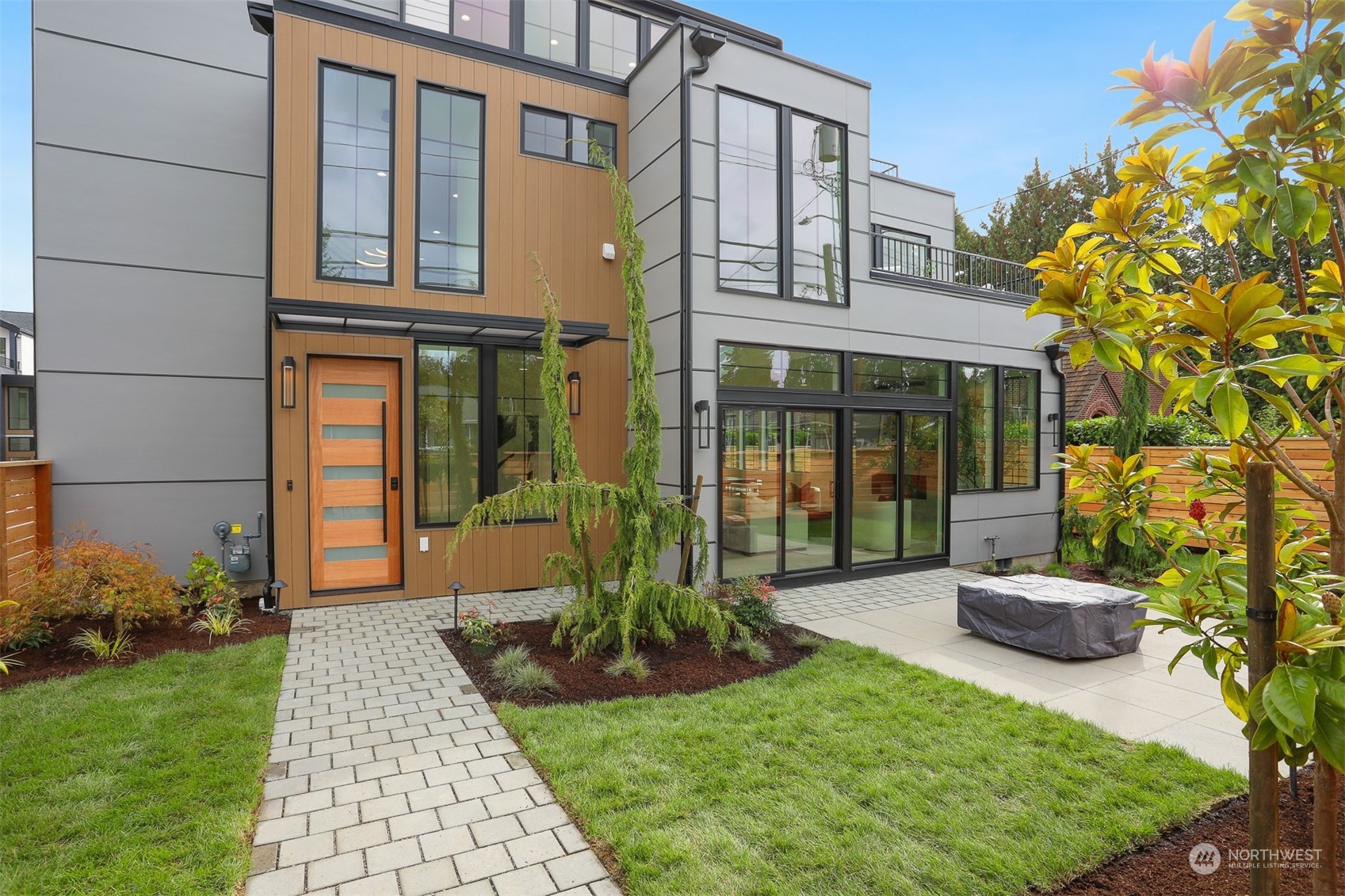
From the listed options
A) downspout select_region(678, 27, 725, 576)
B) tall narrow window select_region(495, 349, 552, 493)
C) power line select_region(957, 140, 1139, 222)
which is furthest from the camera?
power line select_region(957, 140, 1139, 222)

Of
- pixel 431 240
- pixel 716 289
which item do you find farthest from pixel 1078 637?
pixel 431 240

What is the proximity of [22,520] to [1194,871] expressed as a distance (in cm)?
817

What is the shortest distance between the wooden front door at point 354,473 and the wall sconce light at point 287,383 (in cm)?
20

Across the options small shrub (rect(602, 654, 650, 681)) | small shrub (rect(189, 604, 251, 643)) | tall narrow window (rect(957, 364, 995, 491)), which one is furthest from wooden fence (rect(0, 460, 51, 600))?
tall narrow window (rect(957, 364, 995, 491))

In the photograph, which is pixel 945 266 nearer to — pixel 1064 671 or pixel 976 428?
pixel 976 428

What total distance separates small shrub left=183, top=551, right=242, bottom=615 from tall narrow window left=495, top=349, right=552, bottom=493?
2661mm

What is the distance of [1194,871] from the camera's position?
2434mm

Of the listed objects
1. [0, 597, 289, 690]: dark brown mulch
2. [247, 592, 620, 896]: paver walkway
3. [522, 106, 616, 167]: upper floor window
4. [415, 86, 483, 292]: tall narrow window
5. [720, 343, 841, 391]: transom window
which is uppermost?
[522, 106, 616, 167]: upper floor window

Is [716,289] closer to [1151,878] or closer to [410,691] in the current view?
[410,691]

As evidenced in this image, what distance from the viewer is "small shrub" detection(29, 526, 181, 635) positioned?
200 inches

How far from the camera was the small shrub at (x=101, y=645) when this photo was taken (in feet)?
16.2

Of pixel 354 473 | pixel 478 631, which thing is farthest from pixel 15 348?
pixel 478 631

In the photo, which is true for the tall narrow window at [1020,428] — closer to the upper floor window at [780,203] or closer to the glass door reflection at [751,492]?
the upper floor window at [780,203]

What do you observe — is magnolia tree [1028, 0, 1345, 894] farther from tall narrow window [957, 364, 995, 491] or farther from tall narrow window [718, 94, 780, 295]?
tall narrow window [957, 364, 995, 491]
